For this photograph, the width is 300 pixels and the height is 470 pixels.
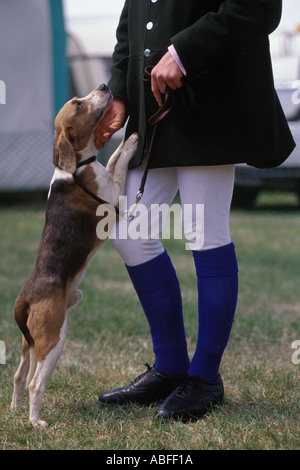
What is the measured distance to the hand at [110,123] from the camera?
2857 mm

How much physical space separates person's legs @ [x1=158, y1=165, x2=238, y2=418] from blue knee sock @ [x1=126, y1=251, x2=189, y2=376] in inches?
5.1

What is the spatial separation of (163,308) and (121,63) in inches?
42.1

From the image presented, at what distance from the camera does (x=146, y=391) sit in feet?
9.46

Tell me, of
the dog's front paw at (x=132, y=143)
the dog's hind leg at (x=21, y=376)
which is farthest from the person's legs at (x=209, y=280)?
the dog's hind leg at (x=21, y=376)

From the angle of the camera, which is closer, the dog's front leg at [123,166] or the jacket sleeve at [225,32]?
the jacket sleeve at [225,32]

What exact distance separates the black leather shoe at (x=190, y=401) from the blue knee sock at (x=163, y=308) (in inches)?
6.1

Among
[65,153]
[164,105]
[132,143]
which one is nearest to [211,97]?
[164,105]

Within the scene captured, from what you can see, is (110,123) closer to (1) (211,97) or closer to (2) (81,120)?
(2) (81,120)

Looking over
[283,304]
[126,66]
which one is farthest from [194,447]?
[283,304]

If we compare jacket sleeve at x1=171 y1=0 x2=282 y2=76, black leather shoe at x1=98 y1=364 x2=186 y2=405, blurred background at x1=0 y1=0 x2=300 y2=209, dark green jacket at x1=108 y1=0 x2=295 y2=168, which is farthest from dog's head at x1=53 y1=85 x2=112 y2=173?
blurred background at x1=0 y1=0 x2=300 y2=209

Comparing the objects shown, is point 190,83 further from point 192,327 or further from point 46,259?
point 192,327

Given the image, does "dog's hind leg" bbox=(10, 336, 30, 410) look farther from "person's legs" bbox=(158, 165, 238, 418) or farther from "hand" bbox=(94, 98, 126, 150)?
"hand" bbox=(94, 98, 126, 150)

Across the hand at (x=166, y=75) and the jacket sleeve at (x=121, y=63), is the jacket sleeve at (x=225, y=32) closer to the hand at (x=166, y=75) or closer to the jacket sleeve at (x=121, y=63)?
the hand at (x=166, y=75)

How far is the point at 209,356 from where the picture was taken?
271 centimetres
